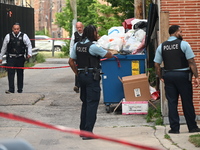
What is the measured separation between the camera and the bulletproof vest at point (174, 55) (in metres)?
8.30

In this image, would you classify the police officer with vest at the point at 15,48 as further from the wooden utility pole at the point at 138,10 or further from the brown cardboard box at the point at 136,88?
the wooden utility pole at the point at 138,10

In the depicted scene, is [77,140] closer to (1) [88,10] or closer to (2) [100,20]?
(2) [100,20]

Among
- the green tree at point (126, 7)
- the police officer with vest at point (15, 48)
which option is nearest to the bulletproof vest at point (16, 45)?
the police officer with vest at point (15, 48)

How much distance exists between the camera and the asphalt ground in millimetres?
7766

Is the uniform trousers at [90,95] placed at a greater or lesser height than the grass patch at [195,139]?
greater

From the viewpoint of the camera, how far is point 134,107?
10.5 m

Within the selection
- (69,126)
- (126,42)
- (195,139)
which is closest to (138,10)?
(126,42)

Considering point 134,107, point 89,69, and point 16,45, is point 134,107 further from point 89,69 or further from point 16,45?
point 16,45

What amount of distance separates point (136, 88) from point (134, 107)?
35cm

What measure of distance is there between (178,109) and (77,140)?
207cm

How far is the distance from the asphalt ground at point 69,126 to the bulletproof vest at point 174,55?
102 cm

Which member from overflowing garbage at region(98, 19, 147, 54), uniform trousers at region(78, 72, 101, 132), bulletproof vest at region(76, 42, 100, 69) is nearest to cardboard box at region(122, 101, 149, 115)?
overflowing garbage at region(98, 19, 147, 54)

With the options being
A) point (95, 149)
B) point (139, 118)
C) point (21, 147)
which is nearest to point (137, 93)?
point (139, 118)

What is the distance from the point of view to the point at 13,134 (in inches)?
337
